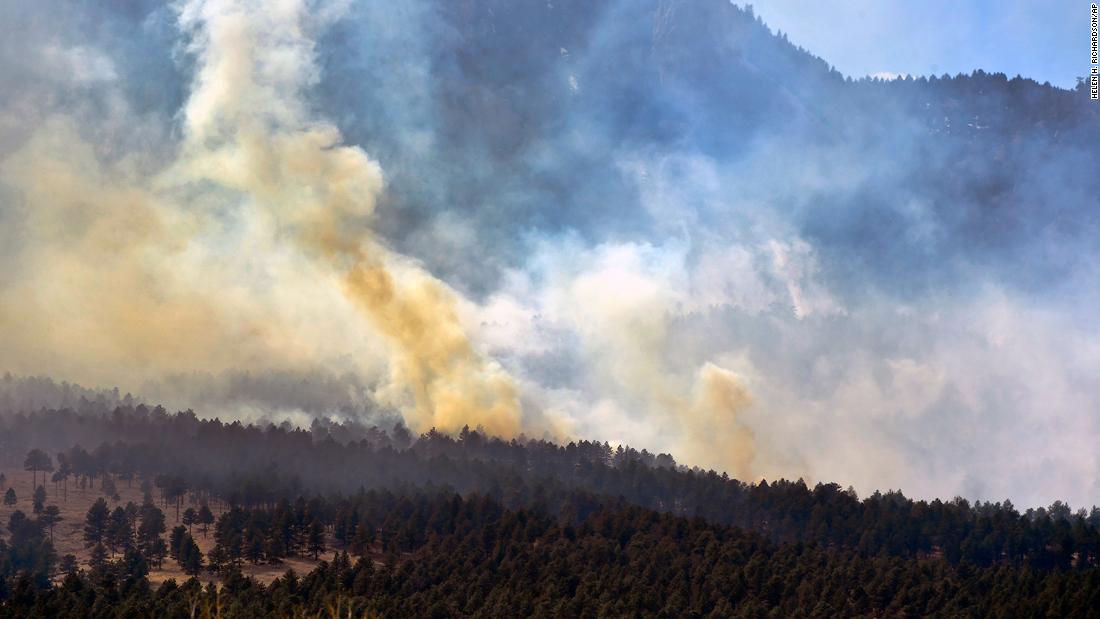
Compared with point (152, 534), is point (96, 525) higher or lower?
higher

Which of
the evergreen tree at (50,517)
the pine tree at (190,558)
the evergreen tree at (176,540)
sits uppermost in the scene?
the evergreen tree at (50,517)

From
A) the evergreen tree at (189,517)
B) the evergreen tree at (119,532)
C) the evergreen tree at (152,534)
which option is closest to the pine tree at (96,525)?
the evergreen tree at (119,532)

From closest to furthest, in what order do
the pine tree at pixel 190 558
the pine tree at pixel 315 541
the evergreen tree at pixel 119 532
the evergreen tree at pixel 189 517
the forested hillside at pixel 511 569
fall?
the forested hillside at pixel 511 569 < the pine tree at pixel 190 558 < the evergreen tree at pixel 119 532 < the pine tree at pixel 315 541 < the evergreen tree at pixel 189 517

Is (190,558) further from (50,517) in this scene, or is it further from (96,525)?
(50,517)

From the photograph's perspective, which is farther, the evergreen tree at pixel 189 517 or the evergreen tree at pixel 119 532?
the evergreen tree at pixel 189 517

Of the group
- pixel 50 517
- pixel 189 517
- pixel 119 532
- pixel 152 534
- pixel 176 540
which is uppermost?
pixel 189 517

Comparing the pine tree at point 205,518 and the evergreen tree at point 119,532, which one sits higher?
the pine tree at point 205,518

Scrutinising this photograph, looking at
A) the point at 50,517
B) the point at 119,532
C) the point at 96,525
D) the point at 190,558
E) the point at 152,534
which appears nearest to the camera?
the point at 190,558

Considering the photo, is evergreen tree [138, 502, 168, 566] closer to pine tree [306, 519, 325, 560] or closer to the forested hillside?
the forested hillside

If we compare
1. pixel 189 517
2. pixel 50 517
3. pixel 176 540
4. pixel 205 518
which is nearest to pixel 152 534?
pixel 176 540

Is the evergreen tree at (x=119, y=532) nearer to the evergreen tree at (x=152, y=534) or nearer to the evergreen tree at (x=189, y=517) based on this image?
the evergreen tree at (x=152, y=534)

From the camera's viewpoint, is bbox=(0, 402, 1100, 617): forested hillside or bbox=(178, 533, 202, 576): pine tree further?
bbox=(178, 533, 202, 576): pine tree

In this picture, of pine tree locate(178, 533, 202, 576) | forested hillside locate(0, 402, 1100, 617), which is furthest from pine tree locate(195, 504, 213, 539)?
pine tree locate(178, 533, 202, 576)

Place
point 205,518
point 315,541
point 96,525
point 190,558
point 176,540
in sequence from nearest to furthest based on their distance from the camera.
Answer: point 190,558 → point 176,540 → point 315,541 → point 96,525 → point 205,518
